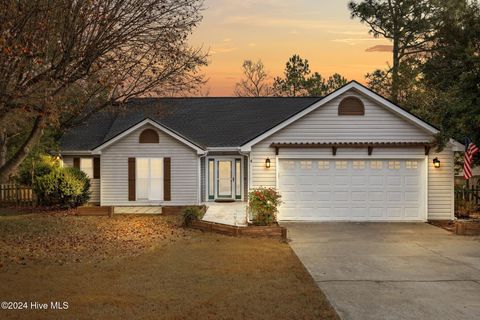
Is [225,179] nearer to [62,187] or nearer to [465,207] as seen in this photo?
[62,187]

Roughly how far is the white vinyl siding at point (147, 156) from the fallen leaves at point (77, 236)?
2799 mm

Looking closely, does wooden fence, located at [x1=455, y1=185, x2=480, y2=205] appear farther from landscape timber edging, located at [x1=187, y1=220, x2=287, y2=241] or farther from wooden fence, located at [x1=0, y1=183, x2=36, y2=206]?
wooden fence, located at [x1=0, y1=183, x2=36, y2=206]

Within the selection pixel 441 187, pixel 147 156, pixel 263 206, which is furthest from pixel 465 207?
pixel 147 156

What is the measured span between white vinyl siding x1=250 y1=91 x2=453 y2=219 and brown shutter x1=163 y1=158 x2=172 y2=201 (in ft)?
18.2

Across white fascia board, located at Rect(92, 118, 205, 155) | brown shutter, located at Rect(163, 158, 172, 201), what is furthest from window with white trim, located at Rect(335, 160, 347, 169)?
brown shutter, located at Rect(163, 158, 172, 201)

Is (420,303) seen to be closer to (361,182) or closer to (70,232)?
(361,182)

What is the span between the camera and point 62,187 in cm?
2062

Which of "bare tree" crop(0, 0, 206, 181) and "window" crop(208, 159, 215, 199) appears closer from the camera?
"bare tree" crop(0, 0, 206, 181)

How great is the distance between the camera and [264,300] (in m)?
7.79

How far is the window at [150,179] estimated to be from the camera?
21.8 metres

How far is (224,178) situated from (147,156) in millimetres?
4299

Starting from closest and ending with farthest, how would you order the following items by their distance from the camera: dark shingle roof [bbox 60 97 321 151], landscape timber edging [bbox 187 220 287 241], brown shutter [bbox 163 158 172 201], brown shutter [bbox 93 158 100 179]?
landscape timber edging [bbox 187 220 287 241]
brown shutter [bbox 163 158 172 201]
brown shutter [bbox 93 158 100 179]
dark shingle roof [bbox 60 97 321 151]

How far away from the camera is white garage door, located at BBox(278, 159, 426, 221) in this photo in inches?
696

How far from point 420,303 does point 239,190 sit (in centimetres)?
1620
